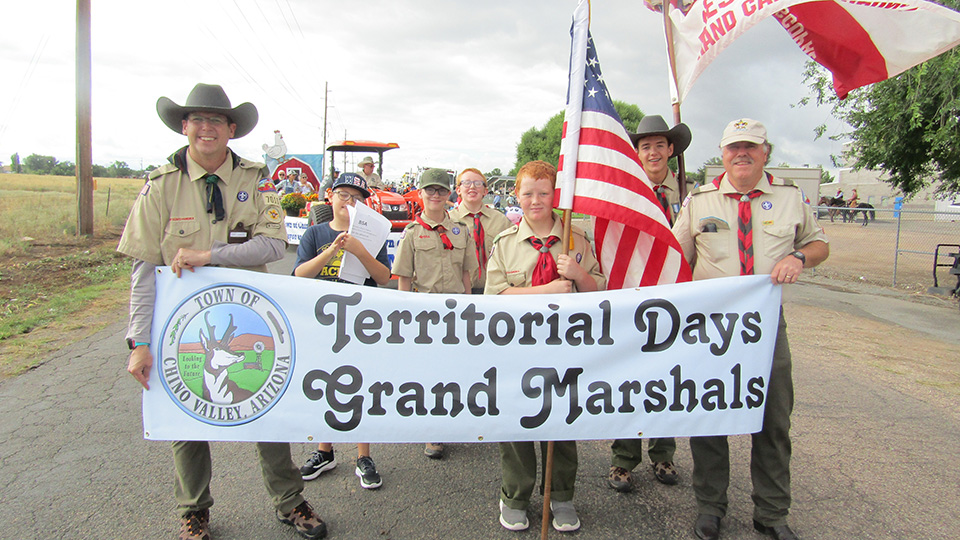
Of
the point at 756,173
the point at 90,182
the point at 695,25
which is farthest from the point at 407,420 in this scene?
the point at 90,182

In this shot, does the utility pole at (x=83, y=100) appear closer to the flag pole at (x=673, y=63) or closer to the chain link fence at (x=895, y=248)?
the flag pole at (x=673, y=63)

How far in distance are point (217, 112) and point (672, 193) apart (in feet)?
9.73

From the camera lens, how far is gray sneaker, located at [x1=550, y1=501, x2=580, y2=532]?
9.96 feet

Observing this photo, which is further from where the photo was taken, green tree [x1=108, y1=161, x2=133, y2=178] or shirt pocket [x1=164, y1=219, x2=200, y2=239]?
green tree [x1=108, y1=161, x2=133, y2=178]

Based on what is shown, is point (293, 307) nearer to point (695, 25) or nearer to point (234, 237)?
point (234, 237)

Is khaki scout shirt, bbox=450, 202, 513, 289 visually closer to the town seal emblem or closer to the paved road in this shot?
the paved road

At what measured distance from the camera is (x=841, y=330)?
8008 millimetres

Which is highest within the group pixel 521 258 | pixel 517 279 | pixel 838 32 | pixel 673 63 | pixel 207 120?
pixel 838 32

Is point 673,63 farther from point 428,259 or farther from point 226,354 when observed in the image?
point 226,354

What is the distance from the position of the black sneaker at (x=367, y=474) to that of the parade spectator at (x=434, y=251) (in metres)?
0.55

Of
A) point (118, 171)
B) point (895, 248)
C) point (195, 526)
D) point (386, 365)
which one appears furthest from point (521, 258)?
point (118, 171)

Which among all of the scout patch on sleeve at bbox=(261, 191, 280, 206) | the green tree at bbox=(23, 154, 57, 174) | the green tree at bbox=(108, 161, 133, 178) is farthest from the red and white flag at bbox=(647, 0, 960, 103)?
the green tree at bbox=(23, 154, 57, 174)

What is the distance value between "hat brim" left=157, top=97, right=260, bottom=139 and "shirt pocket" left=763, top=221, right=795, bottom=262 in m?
2.92

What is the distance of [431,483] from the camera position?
362 centimetres
